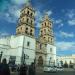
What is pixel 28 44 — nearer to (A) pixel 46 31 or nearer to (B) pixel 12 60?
(B) pixel 12 60

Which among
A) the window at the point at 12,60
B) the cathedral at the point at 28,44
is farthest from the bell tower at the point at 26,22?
the window at the point at 12,60

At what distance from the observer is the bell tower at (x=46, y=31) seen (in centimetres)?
6114

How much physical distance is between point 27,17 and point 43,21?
12.4 m

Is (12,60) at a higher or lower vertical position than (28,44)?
lower

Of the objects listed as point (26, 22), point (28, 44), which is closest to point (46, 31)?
point (26, 22)

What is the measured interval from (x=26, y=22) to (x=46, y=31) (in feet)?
39.3

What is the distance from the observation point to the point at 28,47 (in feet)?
166

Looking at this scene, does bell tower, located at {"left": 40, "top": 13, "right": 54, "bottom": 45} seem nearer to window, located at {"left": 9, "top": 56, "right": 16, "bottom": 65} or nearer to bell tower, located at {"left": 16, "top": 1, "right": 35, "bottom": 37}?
bell tower, located at {"left": 16, "top": 1, "right": 35, "bottom": 37}

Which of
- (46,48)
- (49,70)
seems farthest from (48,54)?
(49,70)

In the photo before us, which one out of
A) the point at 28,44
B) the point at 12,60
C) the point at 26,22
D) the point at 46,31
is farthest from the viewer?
the point at 46,31

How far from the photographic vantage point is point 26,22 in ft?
172

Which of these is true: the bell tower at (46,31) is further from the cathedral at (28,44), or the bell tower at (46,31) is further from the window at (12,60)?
the window at (12,60)

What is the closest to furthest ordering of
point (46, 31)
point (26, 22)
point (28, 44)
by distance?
point (28, 44) < point (26, 22) < point (46, 31)

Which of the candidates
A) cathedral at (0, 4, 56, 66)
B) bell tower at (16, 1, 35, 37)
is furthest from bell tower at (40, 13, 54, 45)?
bell tower at (16, 1, 35, 37)
